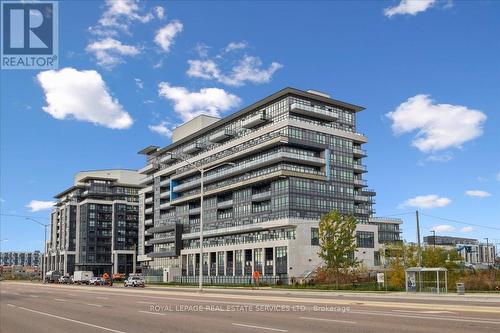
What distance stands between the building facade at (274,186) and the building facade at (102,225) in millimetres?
65847

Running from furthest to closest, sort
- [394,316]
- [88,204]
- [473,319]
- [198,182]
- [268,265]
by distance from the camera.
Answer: [88,204] < [198,182] < [268,265] < [394,316] < [473,319]

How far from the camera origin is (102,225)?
628 ft

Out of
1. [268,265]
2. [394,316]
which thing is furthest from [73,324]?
[268,265]

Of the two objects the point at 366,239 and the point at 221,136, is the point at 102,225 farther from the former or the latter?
the point at 366,239

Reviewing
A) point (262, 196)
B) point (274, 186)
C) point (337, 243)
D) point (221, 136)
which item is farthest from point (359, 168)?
point (337, 243)

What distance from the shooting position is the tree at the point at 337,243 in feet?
199

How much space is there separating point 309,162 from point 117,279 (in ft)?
213

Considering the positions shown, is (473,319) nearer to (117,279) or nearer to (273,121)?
(273,121)

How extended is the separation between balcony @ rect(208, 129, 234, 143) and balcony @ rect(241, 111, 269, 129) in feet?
15.7

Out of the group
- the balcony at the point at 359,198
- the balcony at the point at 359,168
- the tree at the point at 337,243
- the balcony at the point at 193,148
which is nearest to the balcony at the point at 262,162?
the balcony at the point at 359,168

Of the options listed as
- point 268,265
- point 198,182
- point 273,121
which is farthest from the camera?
point 198,182

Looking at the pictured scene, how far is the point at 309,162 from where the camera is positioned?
101 meters

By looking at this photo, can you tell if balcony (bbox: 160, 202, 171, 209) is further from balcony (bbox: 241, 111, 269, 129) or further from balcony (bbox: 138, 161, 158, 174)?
balcony (bbox: 241, 111, 269, 129)

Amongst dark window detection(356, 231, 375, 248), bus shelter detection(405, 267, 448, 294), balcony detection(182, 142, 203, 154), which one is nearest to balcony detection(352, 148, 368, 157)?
dark window detection(356, 231, 375, 248)
